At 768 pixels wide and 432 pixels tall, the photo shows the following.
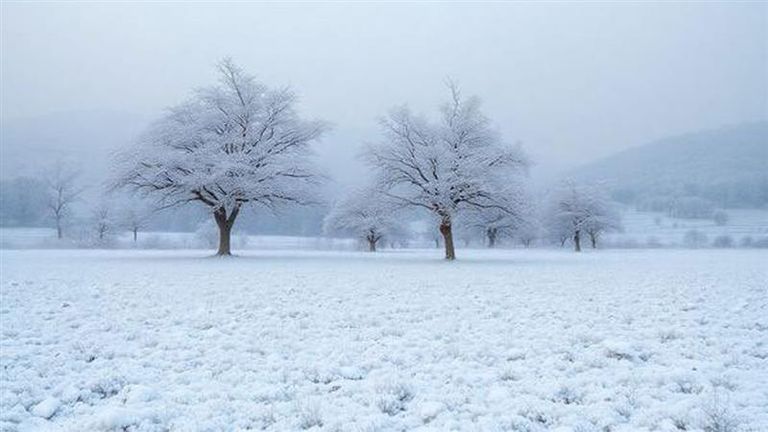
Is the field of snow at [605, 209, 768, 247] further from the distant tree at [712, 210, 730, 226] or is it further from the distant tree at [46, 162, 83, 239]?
the distant tree at [46, 162, 83, 239]

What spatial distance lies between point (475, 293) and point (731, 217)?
99.0 metres

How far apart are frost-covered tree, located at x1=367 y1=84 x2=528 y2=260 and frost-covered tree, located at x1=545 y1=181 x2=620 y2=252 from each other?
120 ft

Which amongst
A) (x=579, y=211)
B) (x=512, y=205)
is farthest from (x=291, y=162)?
(x=579, y=211)

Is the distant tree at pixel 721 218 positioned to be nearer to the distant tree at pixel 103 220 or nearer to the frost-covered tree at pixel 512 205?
the frost-covered tree at pixel 512 205

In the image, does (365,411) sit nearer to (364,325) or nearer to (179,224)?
(364,325)

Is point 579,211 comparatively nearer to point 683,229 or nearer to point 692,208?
point 683,229

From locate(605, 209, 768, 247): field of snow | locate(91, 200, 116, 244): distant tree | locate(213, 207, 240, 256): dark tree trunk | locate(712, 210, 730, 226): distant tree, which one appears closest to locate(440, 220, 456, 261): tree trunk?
locate(213, 207, 240, 256): dark tree trunk

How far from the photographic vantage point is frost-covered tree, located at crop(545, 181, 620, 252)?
6806 centimetres

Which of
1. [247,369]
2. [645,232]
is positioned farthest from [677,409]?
[645,232]

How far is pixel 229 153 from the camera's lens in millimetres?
34688

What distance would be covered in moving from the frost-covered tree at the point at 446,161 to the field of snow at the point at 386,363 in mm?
18234

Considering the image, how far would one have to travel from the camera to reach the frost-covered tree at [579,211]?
6806 cm

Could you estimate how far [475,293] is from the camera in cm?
1462

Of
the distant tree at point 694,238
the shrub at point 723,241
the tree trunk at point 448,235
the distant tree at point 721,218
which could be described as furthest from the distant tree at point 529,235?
the distant tree at point 721,218
